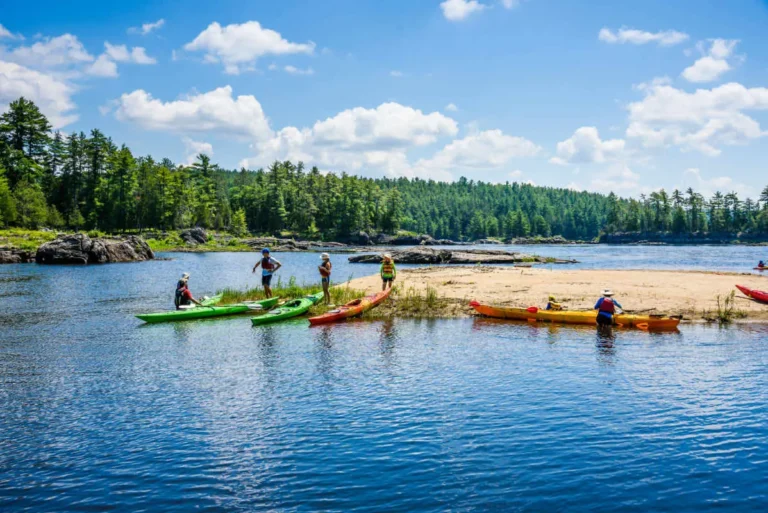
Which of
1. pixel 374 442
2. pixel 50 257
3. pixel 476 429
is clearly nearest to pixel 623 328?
pixel 476 429

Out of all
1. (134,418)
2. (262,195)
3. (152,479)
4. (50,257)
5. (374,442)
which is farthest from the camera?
(262,195)

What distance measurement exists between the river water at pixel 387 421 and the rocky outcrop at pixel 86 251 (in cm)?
5082

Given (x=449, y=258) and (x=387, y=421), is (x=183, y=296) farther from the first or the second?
(x=449, y=258)

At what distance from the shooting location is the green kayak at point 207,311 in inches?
1070

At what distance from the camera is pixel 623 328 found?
966 inches

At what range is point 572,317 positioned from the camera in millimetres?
25406

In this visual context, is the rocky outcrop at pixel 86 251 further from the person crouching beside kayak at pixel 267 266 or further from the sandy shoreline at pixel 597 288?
the person crouching beside kayak at pixel 267 266

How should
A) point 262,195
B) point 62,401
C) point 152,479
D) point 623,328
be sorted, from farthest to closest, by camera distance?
point 262,195
point 623,328
point 62,401
point 152,479

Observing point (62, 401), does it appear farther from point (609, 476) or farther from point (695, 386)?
point (695, 386)

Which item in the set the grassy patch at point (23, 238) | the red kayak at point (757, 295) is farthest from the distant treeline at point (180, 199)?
the red kayak at point (757, 295)

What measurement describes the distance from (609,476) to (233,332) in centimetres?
1820

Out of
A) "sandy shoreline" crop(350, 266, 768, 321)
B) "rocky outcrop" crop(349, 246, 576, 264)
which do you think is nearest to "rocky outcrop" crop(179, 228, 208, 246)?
"rocky outcrop" crop(349, 246, 576, 264)

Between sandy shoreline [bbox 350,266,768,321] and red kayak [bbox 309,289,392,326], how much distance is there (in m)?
4.46

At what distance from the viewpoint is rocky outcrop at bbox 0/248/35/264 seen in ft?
224
